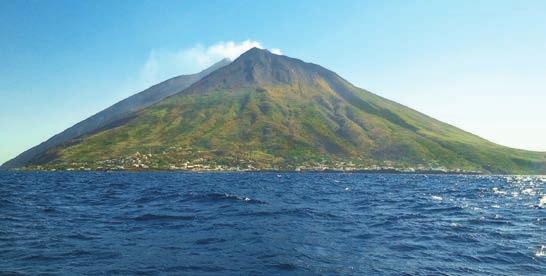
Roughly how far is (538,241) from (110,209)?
126 feet

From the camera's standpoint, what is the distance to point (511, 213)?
4662cm

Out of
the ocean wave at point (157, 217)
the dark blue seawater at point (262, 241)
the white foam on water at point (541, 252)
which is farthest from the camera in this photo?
the ocean wave at point (157, 217)

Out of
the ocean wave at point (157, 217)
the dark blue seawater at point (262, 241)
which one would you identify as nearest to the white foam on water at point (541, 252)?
the dark blue seawater at point (262, 241)

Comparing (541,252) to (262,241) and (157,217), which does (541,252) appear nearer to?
(262,241)

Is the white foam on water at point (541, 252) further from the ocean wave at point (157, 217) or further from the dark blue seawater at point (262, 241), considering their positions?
the ocean wave at point (157, 217)

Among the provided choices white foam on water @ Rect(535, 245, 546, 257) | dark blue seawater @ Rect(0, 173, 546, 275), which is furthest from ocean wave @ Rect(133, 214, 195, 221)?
white foam on water @ Rect(535, 245, 546, 257)

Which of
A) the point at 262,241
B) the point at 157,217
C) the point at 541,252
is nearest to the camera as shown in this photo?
the point at 541,252

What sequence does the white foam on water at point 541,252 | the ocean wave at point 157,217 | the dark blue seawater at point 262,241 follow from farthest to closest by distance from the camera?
the ocean wave at point 157,217 → the white foam on water at point 541,252 → the dark blue seawater at point 262,241

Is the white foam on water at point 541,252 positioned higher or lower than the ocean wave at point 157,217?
lower

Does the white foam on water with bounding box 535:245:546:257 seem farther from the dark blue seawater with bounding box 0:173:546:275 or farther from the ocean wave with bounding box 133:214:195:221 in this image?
the ocean wave with bounding box 133:214:195:221

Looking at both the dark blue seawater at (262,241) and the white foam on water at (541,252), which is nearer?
the dark blue seawater at (262,241)

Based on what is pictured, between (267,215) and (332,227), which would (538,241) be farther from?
(267,215)

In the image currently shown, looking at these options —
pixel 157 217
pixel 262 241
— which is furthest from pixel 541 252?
pixel 157 217

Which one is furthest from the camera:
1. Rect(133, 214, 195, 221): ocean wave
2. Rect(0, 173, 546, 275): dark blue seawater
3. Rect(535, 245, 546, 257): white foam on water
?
Rect(133, 214, 195, 221): ocean wave
